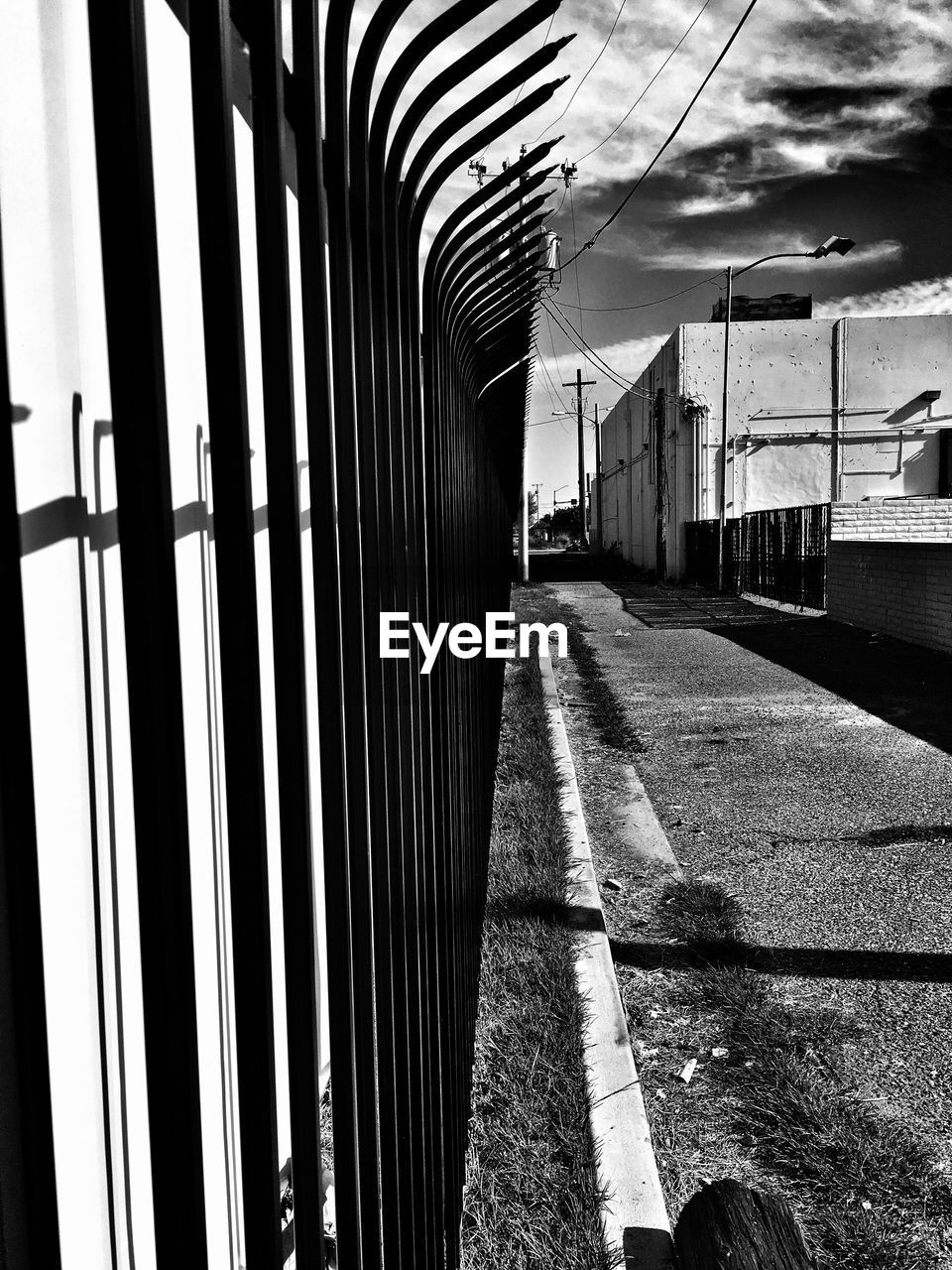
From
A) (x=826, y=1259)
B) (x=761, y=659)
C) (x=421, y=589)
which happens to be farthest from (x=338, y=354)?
(x=761, y=659)

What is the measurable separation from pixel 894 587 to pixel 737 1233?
14.3 m

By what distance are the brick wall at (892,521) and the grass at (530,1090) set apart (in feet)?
50.9

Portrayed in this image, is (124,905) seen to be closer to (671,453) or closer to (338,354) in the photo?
(338,354)

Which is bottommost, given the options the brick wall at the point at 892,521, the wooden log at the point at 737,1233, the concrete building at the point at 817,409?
the wooden log at the point at 737,1233

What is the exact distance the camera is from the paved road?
3711mm

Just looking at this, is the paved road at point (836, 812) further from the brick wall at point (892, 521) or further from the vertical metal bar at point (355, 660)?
the brick wall at point (892, 521)

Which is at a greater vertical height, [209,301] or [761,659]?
[209,301]

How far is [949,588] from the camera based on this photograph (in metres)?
13.0

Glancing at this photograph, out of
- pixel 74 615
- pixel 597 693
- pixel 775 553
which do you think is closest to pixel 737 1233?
pixel 74 615

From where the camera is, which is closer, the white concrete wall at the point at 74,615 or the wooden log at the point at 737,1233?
the white concrete wall at the point at 74,615

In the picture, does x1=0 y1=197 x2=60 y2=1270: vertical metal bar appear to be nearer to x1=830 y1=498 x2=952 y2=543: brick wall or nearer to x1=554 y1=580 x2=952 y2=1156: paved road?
x1=554 y1=580 x2=952 y2=1156: paved road

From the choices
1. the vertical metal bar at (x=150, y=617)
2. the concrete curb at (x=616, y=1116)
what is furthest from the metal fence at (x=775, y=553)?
the vertical metal bar at (x=150, y=617)

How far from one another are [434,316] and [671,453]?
100ft

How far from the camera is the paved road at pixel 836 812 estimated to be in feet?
12.2
